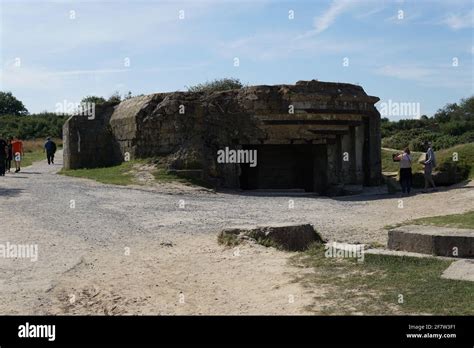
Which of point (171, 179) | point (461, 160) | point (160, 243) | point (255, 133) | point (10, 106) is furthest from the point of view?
point (10, 106)

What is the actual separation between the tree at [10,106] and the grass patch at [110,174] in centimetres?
5495

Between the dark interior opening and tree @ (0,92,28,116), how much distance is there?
2237 inches

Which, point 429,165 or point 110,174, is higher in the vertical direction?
point 429,165

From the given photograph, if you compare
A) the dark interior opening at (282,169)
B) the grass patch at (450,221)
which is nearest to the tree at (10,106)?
the dark interior opening at (282,169)

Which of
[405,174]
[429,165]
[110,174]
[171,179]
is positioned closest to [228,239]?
[171,179]

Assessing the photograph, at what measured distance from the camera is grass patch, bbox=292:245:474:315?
552 centimetres

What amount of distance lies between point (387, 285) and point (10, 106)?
72.4m

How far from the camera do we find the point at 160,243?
9.62m

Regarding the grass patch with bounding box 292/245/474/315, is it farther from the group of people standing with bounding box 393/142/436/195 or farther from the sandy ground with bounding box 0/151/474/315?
the group of people standing with bounding box 393/142/436/195

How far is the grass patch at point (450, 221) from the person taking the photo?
10.5m
